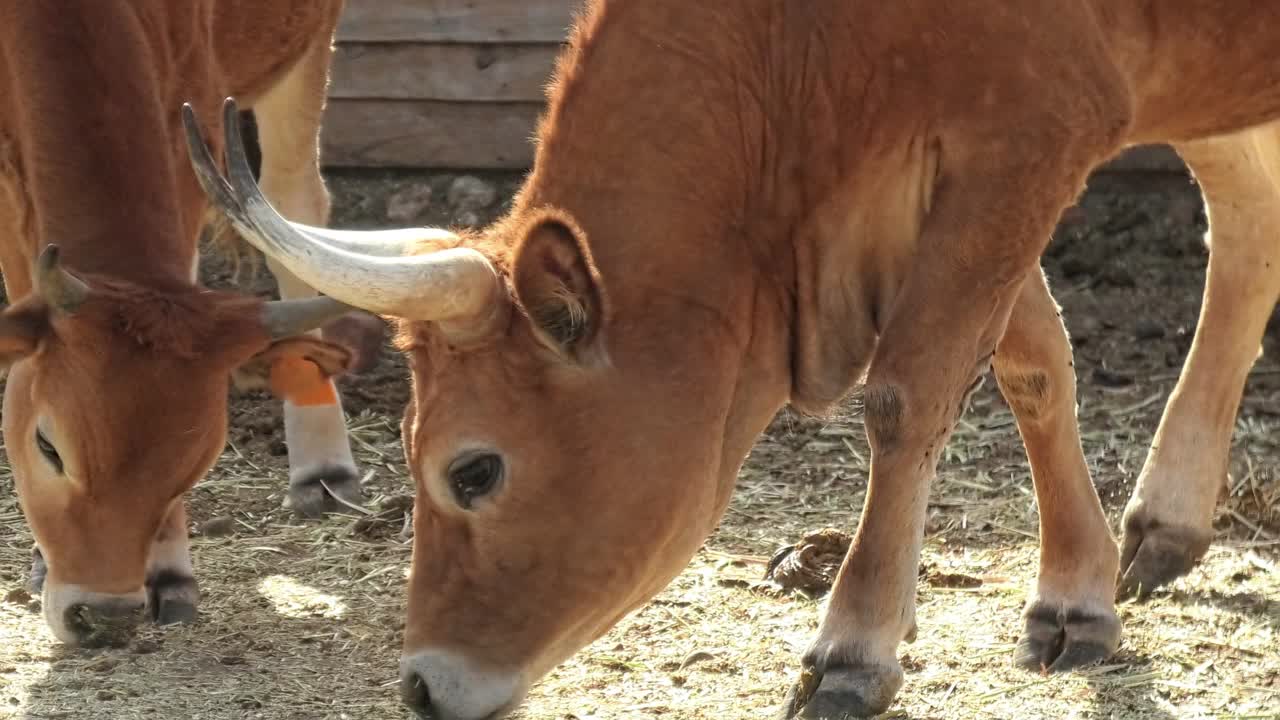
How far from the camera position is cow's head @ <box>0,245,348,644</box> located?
4578mm

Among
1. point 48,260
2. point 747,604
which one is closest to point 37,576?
point 48,260

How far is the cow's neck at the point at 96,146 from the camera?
15.9ft

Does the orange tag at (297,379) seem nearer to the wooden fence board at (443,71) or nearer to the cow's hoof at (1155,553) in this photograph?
the cow's hoof at (1155,553)

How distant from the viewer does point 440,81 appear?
9.29 metres

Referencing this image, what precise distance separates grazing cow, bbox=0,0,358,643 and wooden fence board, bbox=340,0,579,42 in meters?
3.65

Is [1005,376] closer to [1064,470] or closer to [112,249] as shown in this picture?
[1064,470]

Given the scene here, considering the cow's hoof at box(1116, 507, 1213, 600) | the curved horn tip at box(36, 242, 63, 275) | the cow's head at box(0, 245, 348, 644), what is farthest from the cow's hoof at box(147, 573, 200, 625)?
the cow's hoof at box(1116, 507, 1213, 600)

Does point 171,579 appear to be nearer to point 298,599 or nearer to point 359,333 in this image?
point 298,599

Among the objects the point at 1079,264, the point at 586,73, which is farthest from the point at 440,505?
the point at 1079,264

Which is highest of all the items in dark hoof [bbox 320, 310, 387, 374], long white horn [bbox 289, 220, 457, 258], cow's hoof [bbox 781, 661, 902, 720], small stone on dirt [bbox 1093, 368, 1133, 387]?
long white horn [bbox 289, 220, 457, 258]

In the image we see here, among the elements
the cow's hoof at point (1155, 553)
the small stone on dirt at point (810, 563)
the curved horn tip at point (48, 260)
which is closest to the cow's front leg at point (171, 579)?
the curved horn tip at point (48, 260)

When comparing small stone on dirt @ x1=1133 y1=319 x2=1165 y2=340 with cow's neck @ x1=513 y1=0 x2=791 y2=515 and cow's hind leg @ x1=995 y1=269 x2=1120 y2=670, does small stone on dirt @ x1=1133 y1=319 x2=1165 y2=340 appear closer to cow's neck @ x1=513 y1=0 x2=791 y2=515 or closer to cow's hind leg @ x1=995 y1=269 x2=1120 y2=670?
cow's hind leg @ x1=995 y1=269 x2=1120 y2=670

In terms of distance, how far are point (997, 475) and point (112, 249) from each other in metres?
2.90

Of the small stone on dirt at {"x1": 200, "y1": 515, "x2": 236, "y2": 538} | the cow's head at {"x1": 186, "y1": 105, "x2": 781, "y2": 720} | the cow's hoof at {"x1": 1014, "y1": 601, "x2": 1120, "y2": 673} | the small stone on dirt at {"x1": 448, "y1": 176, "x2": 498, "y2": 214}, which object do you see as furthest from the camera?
the small stone on dirt at {"x1": 448, "y1": 176, "x2": 498, "y2": 214}
